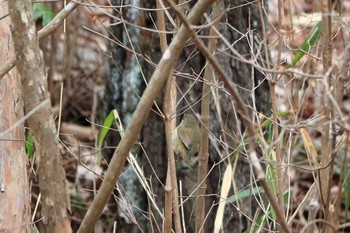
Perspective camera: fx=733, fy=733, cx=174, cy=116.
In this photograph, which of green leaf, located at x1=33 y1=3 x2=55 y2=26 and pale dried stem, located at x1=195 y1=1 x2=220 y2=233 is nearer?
pale dried stem, located at x1=195 y1=1 x2=220 y2=233

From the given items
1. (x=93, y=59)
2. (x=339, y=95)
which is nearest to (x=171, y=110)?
(x=339, y=95)

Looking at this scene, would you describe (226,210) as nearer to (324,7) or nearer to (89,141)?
(324,7)

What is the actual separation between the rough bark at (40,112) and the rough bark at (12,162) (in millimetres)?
474

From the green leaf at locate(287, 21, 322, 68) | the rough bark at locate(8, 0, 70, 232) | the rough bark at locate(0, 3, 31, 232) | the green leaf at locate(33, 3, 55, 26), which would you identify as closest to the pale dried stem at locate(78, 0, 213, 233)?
the rough bark at locate(8, 0, 70, 232)

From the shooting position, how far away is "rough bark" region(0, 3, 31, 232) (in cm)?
179

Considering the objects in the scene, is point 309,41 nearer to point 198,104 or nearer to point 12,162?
point 198,104

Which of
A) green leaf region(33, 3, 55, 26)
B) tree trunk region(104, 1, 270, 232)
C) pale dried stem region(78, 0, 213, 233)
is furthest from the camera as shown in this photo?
green leaf region(33, 3, 55, 26)

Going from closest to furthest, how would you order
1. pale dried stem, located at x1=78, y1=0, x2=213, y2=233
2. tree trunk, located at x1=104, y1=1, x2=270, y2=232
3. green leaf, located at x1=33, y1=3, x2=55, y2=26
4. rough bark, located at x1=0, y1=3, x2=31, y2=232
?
pale dried stem, located at x1=78, y1=0, x2=213, y2=233 < rough bark, located at x1=0, y1=3, x2=31, y2=232 < tree trunk, located at x1=104, y1=1, x2=270, y2=232 < green leaf, located at x1=33, y1=3, x2=55, y2=26

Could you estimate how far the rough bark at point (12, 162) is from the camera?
5.86 ft

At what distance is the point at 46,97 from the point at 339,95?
694mm

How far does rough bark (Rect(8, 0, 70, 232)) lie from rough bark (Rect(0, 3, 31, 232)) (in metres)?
0.47

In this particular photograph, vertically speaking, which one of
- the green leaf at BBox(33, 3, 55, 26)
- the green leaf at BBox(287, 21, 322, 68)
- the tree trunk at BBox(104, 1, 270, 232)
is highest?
the green leaf at BBox(33, 3, 55, 26)

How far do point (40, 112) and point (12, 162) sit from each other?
62 cm

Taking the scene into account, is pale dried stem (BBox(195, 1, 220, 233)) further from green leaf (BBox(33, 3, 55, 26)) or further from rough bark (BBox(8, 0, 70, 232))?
green leaf (BBox(33, 3, 55, 26))
